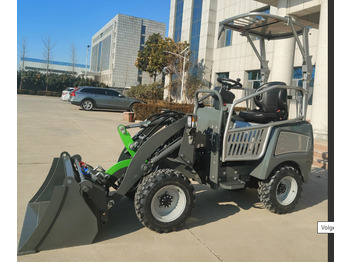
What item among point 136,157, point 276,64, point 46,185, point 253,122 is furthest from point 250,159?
point 276,64

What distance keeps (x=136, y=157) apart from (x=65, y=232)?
1068 millimetres

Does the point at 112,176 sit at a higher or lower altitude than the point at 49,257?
higher

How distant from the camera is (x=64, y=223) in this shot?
9.37 feet

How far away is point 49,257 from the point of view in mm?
2703

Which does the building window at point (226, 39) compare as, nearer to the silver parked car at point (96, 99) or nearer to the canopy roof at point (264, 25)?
the silver parked car at point (96, 99)

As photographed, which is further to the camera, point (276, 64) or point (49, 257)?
point (276, 64)

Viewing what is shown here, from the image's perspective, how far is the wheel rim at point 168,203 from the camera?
336 centimetres

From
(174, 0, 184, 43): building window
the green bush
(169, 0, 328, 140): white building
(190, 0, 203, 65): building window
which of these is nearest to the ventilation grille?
(169, 0, 328, 140): white building

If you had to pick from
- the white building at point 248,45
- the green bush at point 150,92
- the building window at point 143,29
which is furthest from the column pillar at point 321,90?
the building window at point 143,29

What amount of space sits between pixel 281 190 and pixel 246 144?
39.9 inches

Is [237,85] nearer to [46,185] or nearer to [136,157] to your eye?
[136,157]

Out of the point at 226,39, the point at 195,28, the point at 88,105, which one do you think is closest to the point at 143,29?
the point at 195,28

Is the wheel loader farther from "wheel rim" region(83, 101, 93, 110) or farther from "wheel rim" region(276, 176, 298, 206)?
"wheel rim" region(83, 101, 93, 110)

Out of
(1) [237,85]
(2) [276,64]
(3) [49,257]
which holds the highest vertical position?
(2) [276,64]
